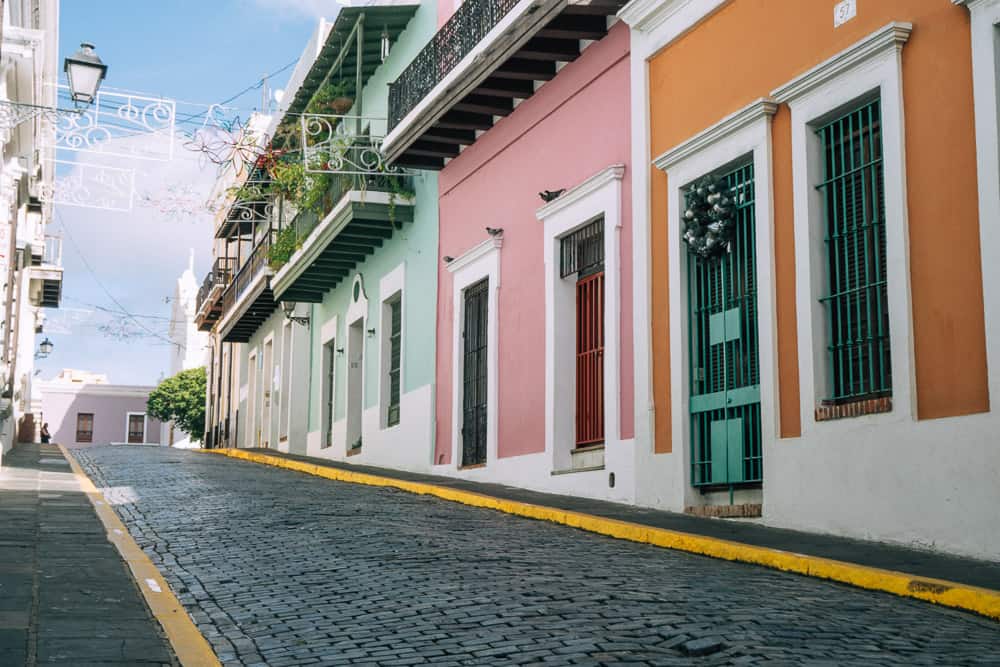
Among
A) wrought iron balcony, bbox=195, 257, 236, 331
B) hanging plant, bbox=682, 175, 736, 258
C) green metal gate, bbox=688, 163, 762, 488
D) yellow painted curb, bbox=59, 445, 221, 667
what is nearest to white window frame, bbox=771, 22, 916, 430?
green metal gate, bbox=688, 163, 762, 488

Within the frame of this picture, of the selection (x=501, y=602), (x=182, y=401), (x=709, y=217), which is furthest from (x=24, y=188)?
(x=182, y=401)

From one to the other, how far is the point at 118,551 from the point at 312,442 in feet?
52.0

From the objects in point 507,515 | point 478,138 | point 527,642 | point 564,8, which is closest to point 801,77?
point 564,8

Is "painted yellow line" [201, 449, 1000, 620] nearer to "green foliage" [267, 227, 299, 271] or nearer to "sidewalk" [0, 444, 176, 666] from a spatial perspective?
"sidewalk" [0, 444, 176, 666]

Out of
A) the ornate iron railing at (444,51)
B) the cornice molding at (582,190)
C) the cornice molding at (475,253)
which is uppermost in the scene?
the ornate iron railing at (444,51)

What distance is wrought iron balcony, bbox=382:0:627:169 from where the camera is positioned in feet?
41.9

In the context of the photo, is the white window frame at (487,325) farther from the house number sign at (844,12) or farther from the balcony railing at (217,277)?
the balcony railing at (217,277)

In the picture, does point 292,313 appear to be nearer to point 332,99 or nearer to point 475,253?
point 332,99

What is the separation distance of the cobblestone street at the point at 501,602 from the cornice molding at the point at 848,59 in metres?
3.50

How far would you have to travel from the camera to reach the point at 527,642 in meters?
5.36

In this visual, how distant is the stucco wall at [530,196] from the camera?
12.4 m

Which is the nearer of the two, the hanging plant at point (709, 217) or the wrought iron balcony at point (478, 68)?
the hanging plant at point (709, 217)

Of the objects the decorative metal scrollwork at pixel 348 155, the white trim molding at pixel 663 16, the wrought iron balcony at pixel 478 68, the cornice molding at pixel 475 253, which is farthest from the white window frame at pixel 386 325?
the white trim molding at pixel 663 16

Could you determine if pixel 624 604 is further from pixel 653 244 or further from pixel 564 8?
pixel 564 8
